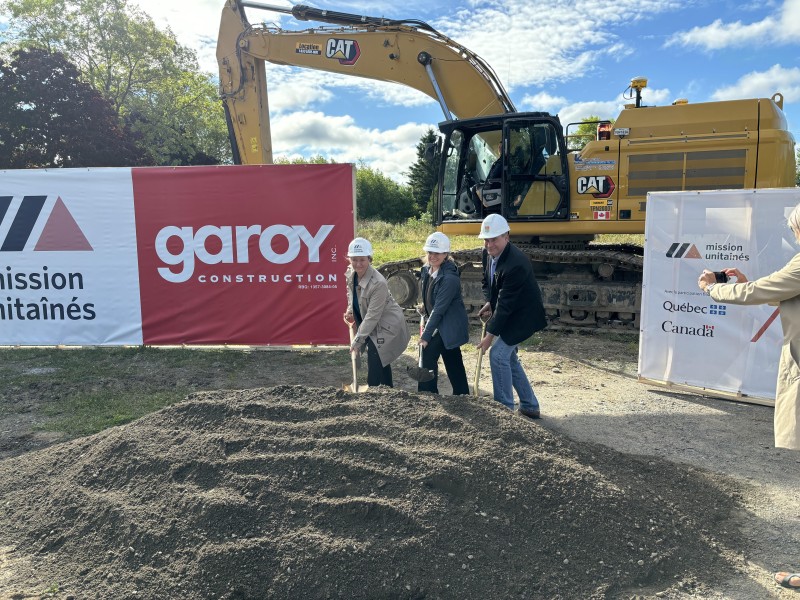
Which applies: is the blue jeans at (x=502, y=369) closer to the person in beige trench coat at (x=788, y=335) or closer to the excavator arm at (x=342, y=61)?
the person in beige trench coat at (x=788, y=335)

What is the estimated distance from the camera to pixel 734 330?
20.4 ft

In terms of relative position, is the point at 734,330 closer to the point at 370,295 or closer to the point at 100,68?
the point at 370,295

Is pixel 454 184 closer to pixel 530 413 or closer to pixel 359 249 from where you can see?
pixel 359 249

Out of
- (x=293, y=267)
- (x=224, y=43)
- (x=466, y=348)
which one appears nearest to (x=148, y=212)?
(x=293, y=267)

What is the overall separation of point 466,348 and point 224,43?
6.84m

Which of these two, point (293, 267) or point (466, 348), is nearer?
point (293, 267)

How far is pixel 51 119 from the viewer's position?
77.8 feet

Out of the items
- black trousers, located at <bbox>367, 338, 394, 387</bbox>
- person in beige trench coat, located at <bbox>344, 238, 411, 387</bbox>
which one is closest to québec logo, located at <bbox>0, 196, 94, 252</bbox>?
person in beige trench coat, located at <bbox>344, 238, 411, 387</bbox>

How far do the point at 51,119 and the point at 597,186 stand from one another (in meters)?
23.6

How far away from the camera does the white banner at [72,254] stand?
311 inches

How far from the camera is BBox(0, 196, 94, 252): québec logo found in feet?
26.1

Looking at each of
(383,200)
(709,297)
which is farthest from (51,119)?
(383,200)

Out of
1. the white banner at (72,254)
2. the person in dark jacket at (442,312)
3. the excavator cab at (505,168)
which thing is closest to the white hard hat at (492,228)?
the person in dark jacket at (442,312)

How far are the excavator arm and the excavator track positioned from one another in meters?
2.69
